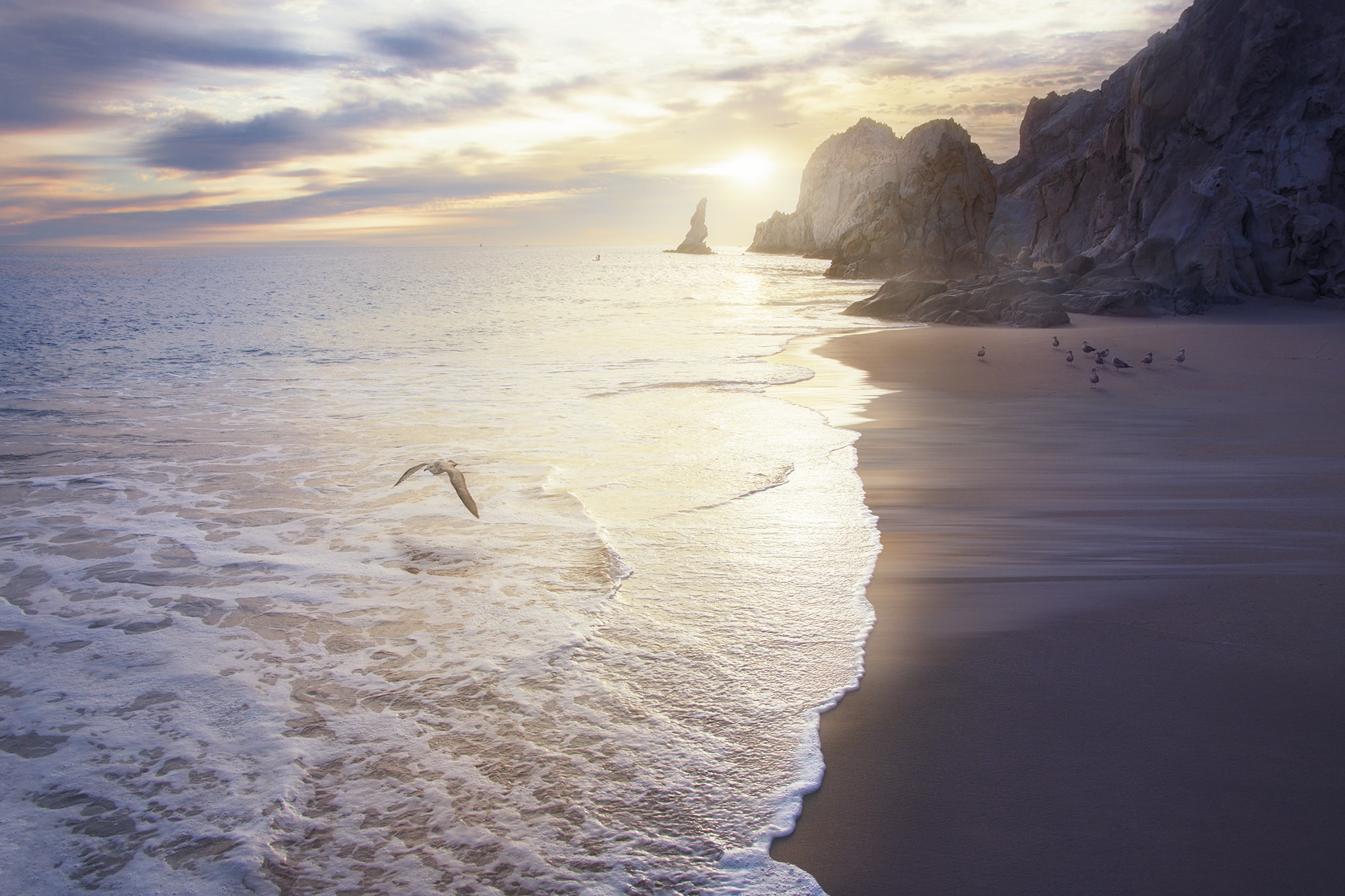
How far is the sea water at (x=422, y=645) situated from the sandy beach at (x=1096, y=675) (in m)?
0.31

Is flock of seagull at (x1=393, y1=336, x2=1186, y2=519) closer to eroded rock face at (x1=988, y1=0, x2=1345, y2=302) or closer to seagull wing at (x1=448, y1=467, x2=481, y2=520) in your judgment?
seagull wing at (x1=448, y1=467, x2=481, y2=520)

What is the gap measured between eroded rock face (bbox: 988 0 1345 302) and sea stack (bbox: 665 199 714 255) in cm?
11445

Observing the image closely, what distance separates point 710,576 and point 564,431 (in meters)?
4.71

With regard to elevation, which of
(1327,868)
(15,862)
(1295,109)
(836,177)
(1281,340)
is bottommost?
(15,862)

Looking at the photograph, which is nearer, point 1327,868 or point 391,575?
point 1327,868

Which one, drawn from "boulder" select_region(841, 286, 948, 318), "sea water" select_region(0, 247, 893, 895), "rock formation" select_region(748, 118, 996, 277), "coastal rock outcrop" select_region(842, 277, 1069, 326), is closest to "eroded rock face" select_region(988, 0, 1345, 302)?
"coastal rock outcrop" select_region(842, 277, 1069, 326)

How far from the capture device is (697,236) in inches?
6147

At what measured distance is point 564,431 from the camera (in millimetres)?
9352

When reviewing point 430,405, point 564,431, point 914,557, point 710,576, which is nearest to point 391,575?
point 710,576

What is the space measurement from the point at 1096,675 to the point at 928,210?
193 feet

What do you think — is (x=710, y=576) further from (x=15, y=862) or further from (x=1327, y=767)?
(x=15, y=862)

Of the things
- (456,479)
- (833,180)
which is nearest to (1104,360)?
(456,479)

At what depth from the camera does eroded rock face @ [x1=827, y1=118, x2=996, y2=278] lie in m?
56.5

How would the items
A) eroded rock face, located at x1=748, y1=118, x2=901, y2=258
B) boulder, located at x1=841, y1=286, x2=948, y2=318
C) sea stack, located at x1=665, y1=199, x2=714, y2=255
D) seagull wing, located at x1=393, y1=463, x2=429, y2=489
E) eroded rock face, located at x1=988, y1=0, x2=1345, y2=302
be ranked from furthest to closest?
sea stack, located at x1=665, y1=199, x2=714, y2=255 < eroded rock face, located at x1=748, y1=118, x2=901, y2=258 < boulder, located at x1=841, y1=286, x2=948, y2=318 < eroded rock face, located at x1=988, y1=0, x2=1345, y2=302 < seagull wing, located at x1=393, y1=463, x2=429, y2=489
